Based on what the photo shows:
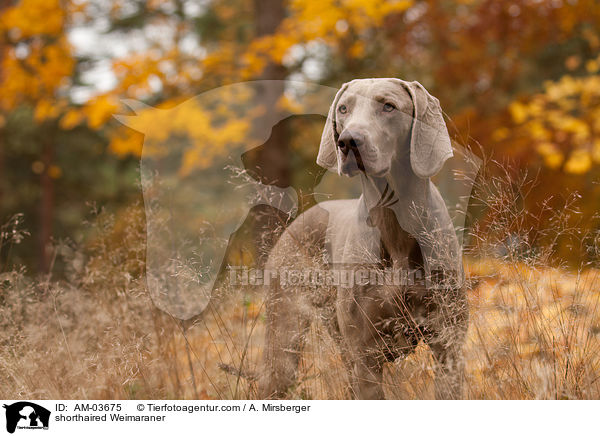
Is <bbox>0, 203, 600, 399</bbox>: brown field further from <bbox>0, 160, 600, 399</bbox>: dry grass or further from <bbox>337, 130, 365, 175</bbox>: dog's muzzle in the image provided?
<bbox>337, 130, 365, 175</bbox>: dog's muzzle

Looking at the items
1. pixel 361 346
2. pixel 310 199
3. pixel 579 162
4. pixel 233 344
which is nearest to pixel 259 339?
pixel 233 344

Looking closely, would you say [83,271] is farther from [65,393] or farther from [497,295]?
[497,295]

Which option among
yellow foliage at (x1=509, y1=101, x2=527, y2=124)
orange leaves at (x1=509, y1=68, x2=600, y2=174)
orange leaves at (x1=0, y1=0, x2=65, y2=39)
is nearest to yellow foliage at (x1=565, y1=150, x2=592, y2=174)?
orange leaves at (x1=509, y1=68, x2=600, y2=174)

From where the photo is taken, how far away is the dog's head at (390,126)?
1.71 meters

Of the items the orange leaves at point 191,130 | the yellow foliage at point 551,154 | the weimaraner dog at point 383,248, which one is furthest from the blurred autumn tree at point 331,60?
the weimaraner dog at point 383,248

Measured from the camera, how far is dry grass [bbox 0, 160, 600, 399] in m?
2.07

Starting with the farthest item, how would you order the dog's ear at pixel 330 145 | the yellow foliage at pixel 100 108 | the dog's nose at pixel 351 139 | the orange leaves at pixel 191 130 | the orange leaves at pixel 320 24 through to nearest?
the yellow foliage at pixel 100 108 < the orange leaves at pixel 320 24 < the orange leaves at pixel 191 130 < the dog's ear at pixel 330 145 < the dog's nose at pixel 351 139

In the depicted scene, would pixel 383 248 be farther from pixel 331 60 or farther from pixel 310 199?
pixel 331 60

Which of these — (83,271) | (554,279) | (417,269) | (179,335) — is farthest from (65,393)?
(554,279)

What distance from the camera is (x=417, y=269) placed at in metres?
1.95

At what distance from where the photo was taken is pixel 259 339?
2.48 meters

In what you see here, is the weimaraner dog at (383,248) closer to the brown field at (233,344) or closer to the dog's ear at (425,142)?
the dog's ear at (425,142)

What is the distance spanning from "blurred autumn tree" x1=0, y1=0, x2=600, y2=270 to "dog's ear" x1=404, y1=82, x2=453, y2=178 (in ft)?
7.20
